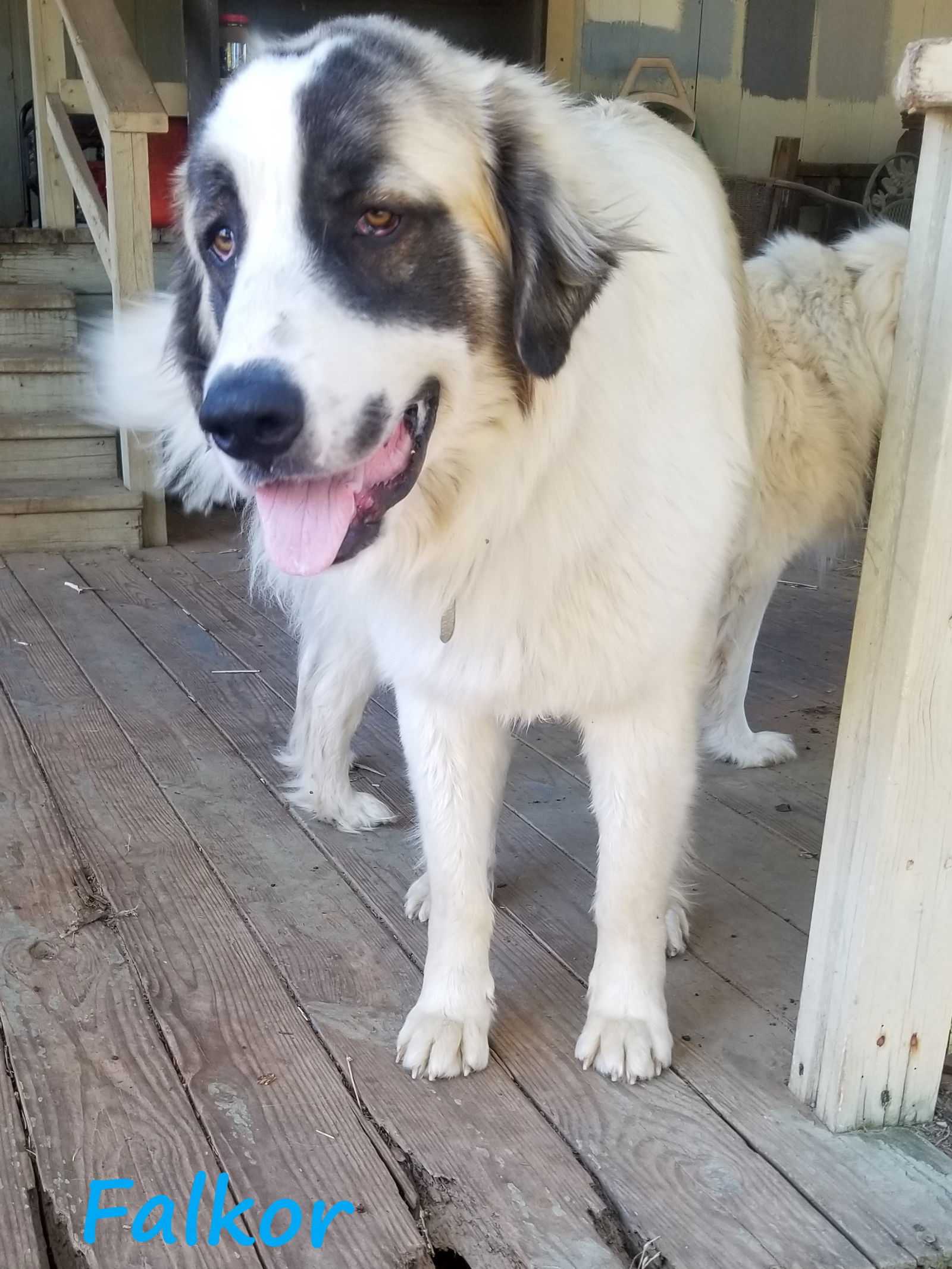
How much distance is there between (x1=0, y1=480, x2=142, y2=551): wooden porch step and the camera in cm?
385

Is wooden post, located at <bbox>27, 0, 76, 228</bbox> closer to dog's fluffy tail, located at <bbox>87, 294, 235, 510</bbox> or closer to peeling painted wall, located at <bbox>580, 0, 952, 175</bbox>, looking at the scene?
peeling painted wall, located at <bbox>580, 0, 952, 175</bbox>

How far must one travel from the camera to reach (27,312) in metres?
4.29

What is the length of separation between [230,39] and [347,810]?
4.22m

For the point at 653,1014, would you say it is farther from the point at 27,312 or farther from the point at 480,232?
the point at 27,312

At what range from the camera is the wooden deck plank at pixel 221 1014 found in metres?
1.36

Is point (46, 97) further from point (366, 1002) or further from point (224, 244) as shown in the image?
point (366, 1002)

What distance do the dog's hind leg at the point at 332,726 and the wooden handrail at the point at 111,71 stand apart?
212 cm

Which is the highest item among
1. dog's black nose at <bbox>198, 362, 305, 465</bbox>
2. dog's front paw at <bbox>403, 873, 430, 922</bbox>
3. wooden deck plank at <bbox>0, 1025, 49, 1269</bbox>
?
dog's black nose at <bbox>198, 362, 305, 465</bbox>

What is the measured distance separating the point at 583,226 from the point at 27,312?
3.53 metres

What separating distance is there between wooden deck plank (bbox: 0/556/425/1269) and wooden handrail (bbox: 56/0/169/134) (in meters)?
1.93

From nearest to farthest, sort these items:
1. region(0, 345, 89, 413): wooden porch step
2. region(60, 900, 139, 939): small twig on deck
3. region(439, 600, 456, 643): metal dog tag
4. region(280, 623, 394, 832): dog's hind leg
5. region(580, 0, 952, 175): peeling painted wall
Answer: region(439, 600, 456, 643): metal dog tag, region(60, 900, 139, 939): small twig on deck, region(280, 623, 394, 832): dog's hind leg, region(0, 345, 89, 413): wooden porch step, region(580, 0, 952, 175): peeling painted wall

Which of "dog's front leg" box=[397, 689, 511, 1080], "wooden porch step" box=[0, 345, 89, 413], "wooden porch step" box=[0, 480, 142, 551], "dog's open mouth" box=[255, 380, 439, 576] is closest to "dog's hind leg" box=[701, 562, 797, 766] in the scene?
"dog's front leg" box=[397, 689, 511, 1080]

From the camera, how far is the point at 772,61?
5883 millimetres

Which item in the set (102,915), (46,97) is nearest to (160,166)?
(46,97)
